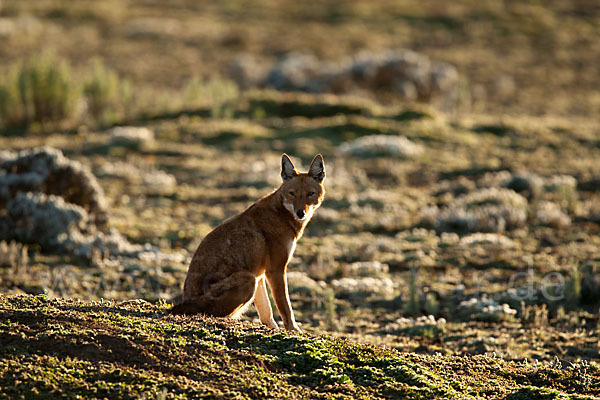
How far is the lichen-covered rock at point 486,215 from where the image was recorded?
1706 centimetres

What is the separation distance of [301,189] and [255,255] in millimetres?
1156

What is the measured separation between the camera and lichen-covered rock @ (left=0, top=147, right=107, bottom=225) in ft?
52.3

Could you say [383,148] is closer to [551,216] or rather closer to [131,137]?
[551,216]

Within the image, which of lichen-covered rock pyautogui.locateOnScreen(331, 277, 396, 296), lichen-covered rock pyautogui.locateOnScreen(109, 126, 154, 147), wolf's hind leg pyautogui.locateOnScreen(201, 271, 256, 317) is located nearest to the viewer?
wolf's hind leg pyautogui.locateOnScreen(201, 271, 256, 317)

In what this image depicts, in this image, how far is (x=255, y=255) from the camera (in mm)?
8141

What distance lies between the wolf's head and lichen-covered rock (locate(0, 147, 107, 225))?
8.11m

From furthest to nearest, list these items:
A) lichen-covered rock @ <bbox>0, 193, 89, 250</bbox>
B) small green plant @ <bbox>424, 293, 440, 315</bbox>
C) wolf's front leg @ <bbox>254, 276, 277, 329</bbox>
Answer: lichen-covered rock @ <bbox>0, 193, 89, 250</bbox> → small green plant @ <bbox>424, 293, 440, 315</bbox> → wolf's front leg @ <bbox>254, 276, 277, 329</bbox>

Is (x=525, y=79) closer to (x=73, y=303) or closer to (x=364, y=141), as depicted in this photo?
(x=364, y=141)

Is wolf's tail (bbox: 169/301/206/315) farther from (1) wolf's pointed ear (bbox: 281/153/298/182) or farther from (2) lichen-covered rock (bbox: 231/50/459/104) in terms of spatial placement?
(2) lichen-covered rock (bbox: 231/50/459/104)

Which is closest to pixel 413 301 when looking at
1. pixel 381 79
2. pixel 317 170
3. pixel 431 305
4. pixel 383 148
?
pixel 431 305

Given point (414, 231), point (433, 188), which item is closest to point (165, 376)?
point (414, 231)

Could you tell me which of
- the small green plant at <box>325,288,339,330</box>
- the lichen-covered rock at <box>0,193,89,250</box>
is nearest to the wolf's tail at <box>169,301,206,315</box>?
the small green plant at <box>325,288,339,330</box>

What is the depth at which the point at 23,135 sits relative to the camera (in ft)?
82.1

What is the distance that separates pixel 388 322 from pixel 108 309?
5.45 meters
